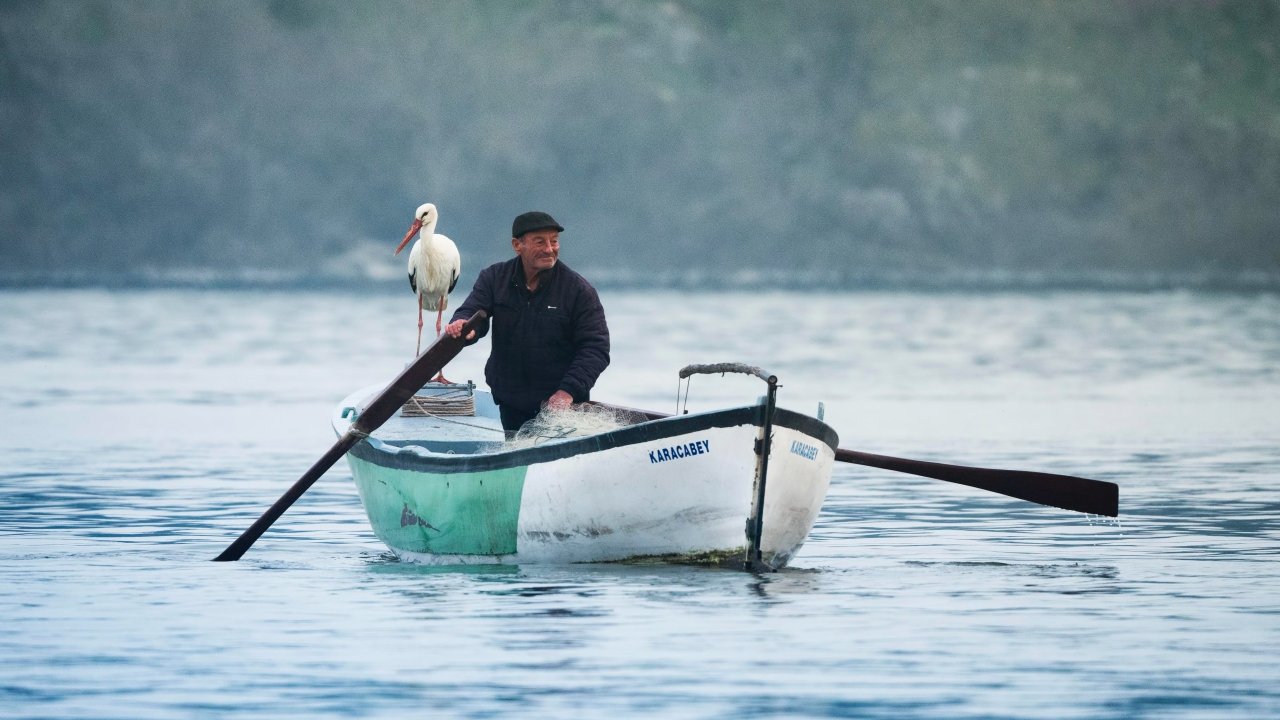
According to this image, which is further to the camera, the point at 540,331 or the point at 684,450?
the point at 540,331

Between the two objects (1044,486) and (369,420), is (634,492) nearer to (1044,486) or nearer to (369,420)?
(369,420)

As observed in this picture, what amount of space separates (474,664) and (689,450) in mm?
2457

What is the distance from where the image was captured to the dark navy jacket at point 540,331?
14516 millimetres

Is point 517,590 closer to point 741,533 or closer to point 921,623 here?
point 741,533

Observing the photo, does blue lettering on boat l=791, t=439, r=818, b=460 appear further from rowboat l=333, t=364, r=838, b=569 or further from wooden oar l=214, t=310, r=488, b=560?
wooden oar l=214, t=310, r=488, b=560

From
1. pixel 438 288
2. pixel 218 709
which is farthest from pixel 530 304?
pixel 438 288

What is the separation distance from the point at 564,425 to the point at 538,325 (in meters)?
0.69

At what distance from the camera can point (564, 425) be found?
1433 centimetres

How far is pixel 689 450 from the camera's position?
13273 mm

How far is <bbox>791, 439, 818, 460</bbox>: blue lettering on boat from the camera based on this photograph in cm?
1344

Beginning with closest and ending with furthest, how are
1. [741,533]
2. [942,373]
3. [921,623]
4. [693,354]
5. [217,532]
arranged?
[921,623]
[741,533]
[217,532]
[942,373]
[693,354]

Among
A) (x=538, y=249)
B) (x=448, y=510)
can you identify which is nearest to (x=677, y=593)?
(x=448, y=510)

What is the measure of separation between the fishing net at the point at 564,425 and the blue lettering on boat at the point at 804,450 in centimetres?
122

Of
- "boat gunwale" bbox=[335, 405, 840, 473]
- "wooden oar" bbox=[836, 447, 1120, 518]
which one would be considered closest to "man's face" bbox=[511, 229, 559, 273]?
"boat gunwale" bbox=[335, 405, 840, 473]
